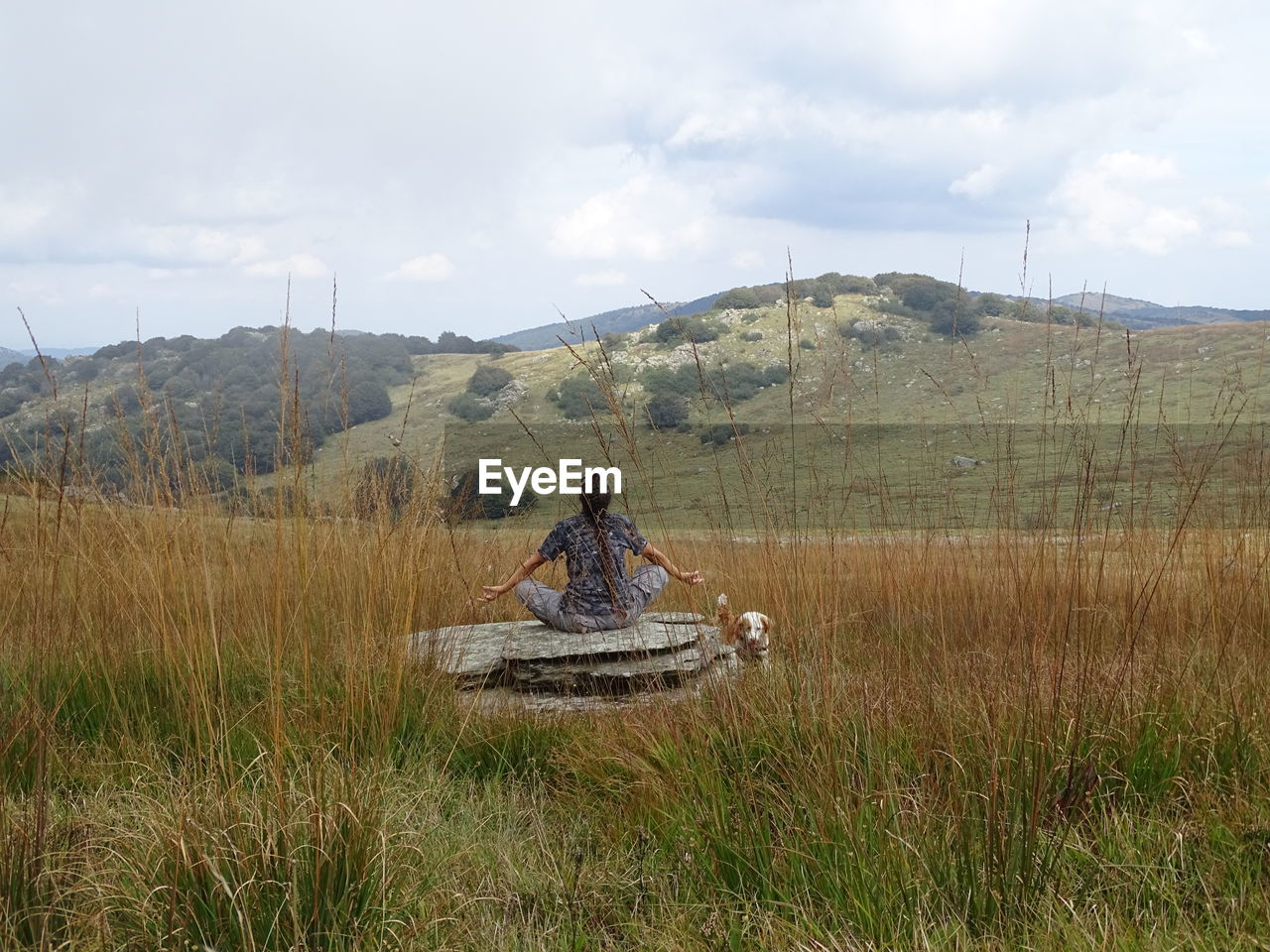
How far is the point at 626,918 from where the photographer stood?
86.0 inches

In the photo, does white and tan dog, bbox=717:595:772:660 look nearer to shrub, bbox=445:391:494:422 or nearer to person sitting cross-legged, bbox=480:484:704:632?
person sitting cross-legged, bbox=480:484:704:632

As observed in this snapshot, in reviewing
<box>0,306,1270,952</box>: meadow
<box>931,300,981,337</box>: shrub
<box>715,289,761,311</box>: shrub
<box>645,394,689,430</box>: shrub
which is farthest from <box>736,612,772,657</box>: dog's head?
<box>715,289,761,311</box>: shrub

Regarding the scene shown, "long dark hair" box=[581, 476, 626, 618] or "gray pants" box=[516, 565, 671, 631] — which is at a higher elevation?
"long dark hair" box=[581, 476, 626, 618]

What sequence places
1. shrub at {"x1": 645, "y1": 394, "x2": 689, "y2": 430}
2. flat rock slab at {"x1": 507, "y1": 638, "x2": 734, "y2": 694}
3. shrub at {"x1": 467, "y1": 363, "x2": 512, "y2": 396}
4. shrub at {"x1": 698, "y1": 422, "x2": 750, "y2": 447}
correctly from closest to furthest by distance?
shrub at {"x1": 698, "y1": 422, "x2": 750, "y2": 447}
flat rock slab at {"x1": 507, "y1": 638, "x2": 734, "y2": 694}
shrub at {"x1": 645, "y1": 394, "x2": 689, "y2": 430}
shrub at {"x1": 467, "y1": 363, "x2": 512, "y2": 396}

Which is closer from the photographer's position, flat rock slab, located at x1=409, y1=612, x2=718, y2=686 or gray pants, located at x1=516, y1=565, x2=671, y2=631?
flat rock slab, located at x1=409, y1=612, x2=718, y2=686

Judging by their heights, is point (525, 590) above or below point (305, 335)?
below

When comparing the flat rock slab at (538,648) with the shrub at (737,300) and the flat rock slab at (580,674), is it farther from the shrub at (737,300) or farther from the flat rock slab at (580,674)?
the shrub at (737,300)

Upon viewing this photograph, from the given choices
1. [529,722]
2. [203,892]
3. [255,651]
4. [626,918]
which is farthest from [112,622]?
[626,918]

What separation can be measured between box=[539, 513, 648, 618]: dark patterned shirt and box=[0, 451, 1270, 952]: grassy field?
1.16 meters

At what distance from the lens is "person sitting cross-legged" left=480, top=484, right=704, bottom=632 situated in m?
4.67

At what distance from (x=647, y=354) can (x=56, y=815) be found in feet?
121

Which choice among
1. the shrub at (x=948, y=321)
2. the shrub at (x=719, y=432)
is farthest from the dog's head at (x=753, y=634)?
the shrub at (x=948, y=321)

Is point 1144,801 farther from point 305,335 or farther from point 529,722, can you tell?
point 305,335

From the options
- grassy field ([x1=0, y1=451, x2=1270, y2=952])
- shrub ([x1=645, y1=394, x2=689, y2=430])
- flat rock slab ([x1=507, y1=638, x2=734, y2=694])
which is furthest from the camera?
shrub ([x1=645, y1=394, x2=689, y2=430])
